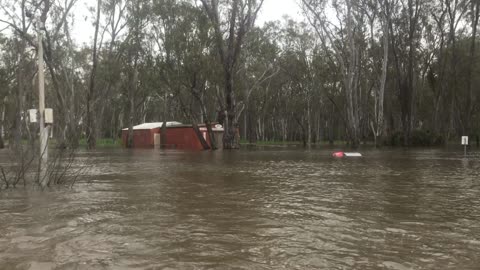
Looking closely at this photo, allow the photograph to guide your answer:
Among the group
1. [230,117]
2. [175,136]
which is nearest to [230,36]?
[230,117]

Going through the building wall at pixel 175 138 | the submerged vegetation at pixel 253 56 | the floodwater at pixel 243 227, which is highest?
the submerged vegetation at pixel 253 56

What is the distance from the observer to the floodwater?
4539 mm

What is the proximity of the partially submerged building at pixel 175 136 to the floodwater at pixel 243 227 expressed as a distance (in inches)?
1405

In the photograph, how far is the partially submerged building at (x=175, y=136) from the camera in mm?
48344

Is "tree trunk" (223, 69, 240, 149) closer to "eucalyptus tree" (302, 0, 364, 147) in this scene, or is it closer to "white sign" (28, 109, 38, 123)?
"eucalyptus tree" (302, 0, 364, 147)

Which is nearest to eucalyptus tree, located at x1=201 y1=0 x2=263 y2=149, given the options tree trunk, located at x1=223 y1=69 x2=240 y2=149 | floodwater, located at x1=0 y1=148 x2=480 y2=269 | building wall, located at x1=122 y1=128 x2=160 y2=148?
tree trunk, located at x1=223 y1=69 x2=240 y2=149

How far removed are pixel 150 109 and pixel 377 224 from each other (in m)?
79.8

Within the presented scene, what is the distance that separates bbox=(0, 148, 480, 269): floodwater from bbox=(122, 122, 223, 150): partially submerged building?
117 feet

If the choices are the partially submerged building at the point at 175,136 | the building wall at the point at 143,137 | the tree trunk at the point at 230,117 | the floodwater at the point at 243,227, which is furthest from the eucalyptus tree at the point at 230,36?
the floodwater at the point at 243,227

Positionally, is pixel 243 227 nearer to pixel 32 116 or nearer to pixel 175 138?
pixel 32 116

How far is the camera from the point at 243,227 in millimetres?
6152

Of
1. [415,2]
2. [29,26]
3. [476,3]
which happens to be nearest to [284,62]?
[415,2]

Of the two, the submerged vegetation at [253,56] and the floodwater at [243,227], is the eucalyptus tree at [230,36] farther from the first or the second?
the floodwater at [243,227]

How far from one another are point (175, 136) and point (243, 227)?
45.0m
